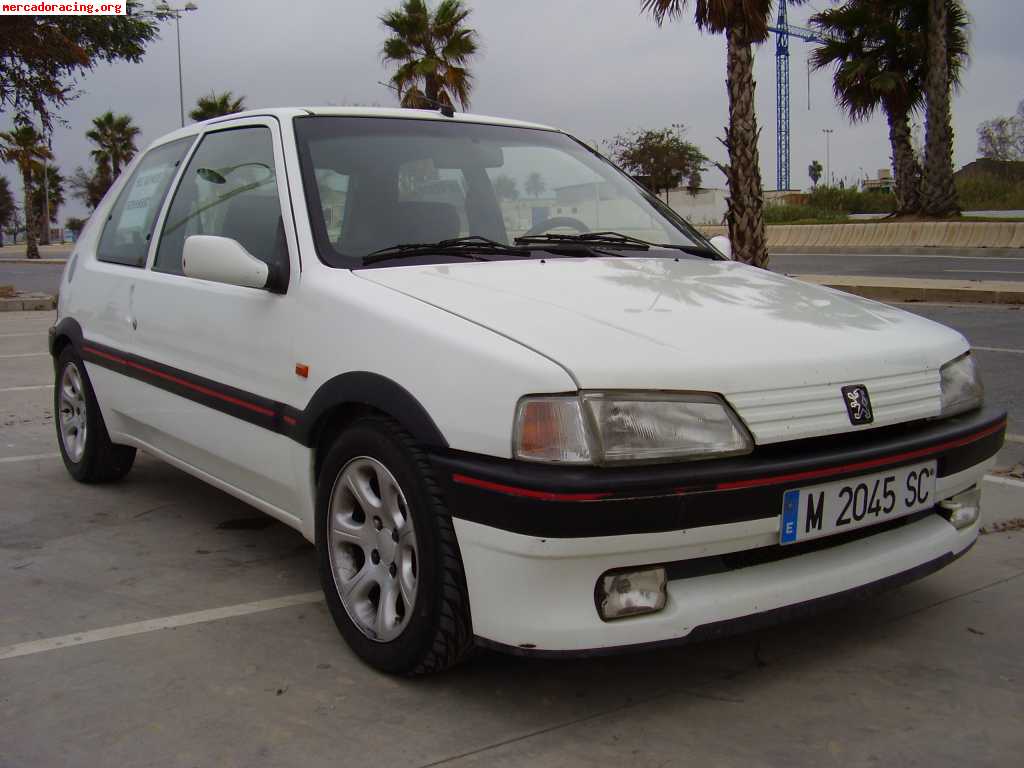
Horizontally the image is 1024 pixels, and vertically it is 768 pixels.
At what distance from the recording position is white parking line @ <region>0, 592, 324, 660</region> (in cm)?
302

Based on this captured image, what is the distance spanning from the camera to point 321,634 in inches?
122

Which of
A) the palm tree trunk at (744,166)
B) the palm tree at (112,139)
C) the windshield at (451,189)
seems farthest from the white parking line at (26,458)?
the palm tree at (112,139)

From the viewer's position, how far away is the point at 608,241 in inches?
143

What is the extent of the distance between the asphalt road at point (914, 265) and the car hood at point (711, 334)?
13.6 m

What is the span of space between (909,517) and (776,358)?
689 mm

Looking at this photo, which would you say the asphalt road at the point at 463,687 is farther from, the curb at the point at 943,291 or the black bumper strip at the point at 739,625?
the curb at the point at 943,291

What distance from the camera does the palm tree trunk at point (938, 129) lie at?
23.9m

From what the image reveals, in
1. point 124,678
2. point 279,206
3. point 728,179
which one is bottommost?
point 124,678

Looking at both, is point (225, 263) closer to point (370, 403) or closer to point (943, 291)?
point (370, 403)

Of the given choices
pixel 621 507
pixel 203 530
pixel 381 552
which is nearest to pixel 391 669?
pixel 381 552

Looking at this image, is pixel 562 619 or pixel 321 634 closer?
pixel 562 619

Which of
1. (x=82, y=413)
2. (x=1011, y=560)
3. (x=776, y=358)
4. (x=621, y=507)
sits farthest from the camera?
(x=82, y=413)

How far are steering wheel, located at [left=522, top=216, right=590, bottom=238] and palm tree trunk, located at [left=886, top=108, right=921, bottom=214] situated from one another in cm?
2549

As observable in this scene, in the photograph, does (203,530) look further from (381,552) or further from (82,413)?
(381,552)
